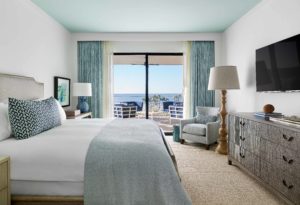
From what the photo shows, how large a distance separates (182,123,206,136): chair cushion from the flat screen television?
1.36 metres

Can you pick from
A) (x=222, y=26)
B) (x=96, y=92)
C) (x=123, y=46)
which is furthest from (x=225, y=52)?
(x=96, y=92)

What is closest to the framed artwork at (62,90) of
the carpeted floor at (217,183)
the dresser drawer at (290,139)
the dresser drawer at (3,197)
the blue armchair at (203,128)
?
the blue armchair at (203,128)

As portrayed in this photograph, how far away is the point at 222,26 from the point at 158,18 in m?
1.54

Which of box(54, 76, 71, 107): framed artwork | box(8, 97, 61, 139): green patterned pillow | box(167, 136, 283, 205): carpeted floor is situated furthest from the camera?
box(54, 76, 71, 107): framed artwork

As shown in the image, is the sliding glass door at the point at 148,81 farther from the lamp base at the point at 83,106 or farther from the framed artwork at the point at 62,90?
the framed artwork at the point at 62,90

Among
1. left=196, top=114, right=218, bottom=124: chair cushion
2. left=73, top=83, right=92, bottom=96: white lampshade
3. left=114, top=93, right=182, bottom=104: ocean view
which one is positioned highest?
left=73, top=83, right=92, bottom=96: white lampshade

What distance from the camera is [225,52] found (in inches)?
212

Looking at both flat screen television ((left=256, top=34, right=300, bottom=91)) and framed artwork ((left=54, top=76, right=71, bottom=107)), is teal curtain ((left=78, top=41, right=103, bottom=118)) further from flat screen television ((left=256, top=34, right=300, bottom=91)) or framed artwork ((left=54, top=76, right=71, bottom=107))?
flat screen television ((left=256, top=34, right=300, bottom=91))

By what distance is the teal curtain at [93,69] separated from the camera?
554cm

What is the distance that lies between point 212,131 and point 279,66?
192cm

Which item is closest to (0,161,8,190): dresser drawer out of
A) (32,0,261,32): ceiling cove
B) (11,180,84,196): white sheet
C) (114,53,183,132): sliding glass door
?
(11,180,84,196): white sheet

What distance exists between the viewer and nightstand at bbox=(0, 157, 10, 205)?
5.38 ft

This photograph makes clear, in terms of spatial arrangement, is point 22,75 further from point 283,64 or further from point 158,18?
point 283,64

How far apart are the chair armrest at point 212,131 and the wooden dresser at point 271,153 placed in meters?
1.08
